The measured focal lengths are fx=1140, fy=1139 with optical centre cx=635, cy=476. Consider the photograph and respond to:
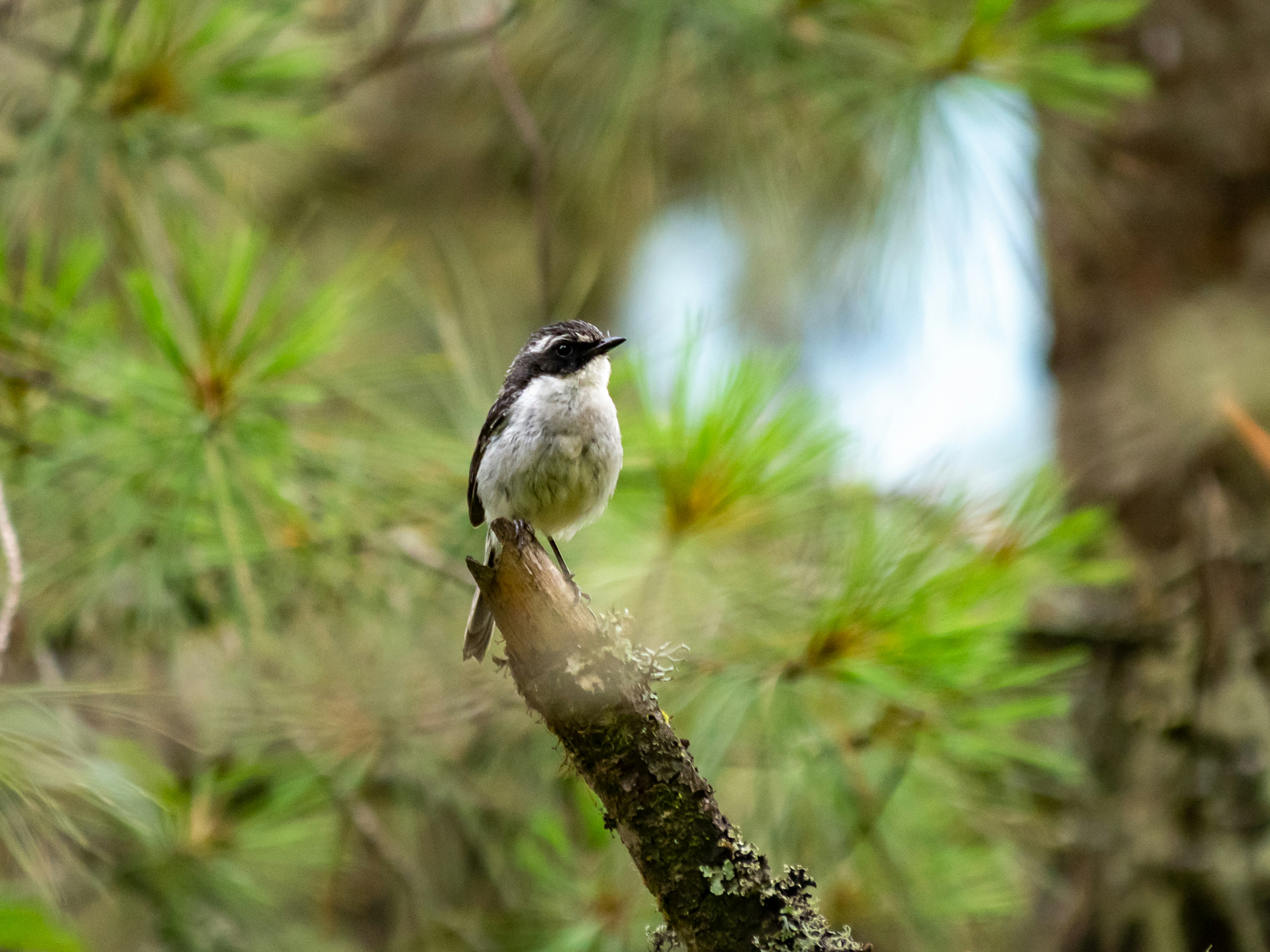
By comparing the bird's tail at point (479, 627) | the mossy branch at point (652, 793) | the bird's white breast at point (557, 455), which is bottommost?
the mossy branch at point (652, 793)

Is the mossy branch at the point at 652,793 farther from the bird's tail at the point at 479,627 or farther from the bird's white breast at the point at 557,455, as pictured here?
the bird's tail at the point at 479,627

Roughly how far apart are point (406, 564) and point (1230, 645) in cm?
240

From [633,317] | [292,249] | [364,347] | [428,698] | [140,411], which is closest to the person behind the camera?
[140,411]

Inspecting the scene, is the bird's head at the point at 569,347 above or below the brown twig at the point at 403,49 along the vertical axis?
below

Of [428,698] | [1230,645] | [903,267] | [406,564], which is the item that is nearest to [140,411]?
[406,564]

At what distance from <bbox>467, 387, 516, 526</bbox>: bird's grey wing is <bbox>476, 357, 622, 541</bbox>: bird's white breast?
2 centimetres

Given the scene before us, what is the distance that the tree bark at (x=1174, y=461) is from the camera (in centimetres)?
326

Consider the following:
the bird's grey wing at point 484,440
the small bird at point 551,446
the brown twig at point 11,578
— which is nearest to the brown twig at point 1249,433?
the small bird at point 551,446

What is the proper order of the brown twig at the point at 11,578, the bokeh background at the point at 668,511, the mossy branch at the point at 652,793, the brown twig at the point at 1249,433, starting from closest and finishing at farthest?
the mossy branch at the point at 652,793
the brown twig at the point at 11,578
the bokeh background at the point at 668,511
the brown twig at the point at 1249,433

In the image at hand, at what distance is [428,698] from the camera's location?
10.6 ft

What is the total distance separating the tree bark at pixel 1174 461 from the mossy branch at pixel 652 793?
7.12 ft

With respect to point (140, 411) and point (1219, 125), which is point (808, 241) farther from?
point (140, 411)

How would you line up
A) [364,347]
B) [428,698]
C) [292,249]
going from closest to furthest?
[428,698] → [292,249] → [364,347]

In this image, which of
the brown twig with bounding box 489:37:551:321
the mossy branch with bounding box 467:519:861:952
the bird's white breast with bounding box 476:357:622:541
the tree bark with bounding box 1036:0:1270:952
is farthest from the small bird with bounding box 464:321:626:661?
the tree bark with bounding box 1036:0:1270:952
